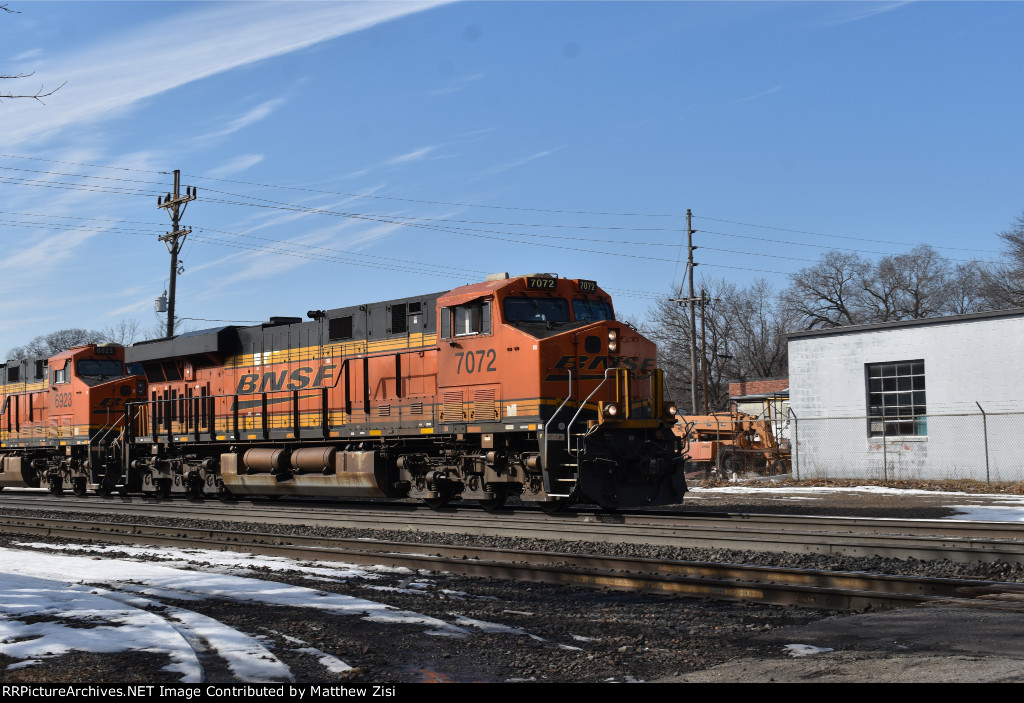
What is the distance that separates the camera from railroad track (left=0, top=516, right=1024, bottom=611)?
8406mm

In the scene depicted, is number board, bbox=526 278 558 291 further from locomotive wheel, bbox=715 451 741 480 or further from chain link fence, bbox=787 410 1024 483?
locomotive wheel, bbox=715 451 741 480

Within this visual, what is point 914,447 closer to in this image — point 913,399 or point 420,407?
point 913,399

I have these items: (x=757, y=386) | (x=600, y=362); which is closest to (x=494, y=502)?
(x=600, y=362)

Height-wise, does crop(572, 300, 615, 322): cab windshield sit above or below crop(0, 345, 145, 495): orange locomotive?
Answer: above

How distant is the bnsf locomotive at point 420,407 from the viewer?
15.6 meters

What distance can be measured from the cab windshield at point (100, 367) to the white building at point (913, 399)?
19.9m

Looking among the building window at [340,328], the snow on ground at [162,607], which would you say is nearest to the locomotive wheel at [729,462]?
the building window at [340,328]

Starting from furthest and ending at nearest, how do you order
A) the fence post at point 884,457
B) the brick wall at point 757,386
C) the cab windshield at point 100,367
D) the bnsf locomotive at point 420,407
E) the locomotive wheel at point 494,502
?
the brick wall at point 757,386, the cab windshield at point 100,367, the fence post at point 884,457, the locomotive wheel at point 494,502, the bnsf locomotive at point 420,407

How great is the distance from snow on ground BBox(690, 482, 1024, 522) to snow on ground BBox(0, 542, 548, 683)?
1095 cm

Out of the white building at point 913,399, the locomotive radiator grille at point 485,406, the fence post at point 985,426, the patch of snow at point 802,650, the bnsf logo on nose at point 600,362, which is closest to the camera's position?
the patch of snow at point 802,650

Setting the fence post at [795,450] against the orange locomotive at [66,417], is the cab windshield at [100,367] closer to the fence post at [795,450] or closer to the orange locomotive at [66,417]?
the orange locomotive at [66,417]

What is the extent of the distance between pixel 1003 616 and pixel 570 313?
1019 cm

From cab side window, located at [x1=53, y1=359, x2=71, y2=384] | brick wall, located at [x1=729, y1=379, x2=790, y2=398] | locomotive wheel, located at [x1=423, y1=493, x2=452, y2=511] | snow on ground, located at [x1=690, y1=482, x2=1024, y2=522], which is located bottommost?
snow on ground, located at [x1=690, y1=482, x2=1024, y2=522]

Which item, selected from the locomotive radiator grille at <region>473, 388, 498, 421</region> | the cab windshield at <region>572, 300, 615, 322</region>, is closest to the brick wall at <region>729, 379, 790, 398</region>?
the cab windshield at <region>572, 300, 615, 322</region>
